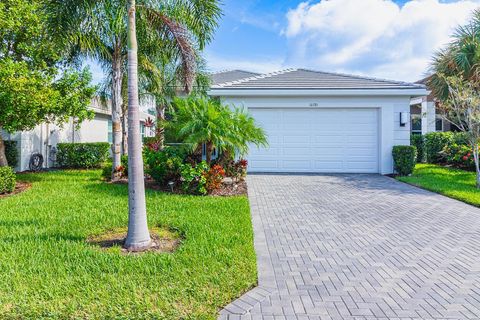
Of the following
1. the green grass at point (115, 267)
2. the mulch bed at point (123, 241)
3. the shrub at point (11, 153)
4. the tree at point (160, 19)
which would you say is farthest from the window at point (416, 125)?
the shrub at point (11, 153)

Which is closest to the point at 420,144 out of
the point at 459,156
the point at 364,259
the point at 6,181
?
the point at 459,156

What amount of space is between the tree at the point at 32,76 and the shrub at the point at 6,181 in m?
1.21

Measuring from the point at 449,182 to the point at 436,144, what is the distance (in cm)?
581

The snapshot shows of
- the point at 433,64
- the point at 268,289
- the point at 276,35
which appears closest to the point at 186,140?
the point at 268,289

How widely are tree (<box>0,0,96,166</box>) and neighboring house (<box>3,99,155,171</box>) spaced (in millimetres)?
1663

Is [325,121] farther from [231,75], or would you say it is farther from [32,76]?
[231,75]

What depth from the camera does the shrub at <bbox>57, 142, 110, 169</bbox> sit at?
15.0 m

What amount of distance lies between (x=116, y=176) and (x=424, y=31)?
14955 millimetres

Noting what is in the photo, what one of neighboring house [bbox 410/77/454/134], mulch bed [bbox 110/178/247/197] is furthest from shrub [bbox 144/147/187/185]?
neighboring house [bbox 410/77/454/134]

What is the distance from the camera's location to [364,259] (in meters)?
4.43

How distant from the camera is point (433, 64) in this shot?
48.8 ft

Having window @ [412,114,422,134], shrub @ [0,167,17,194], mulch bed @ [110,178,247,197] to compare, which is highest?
window @ [412,114,422,134]

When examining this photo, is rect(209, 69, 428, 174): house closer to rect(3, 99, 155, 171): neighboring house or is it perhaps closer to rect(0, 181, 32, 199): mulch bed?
rect(3, 99, 155, 171): neighboring house

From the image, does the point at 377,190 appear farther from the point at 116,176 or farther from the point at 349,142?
the point at 116,176
